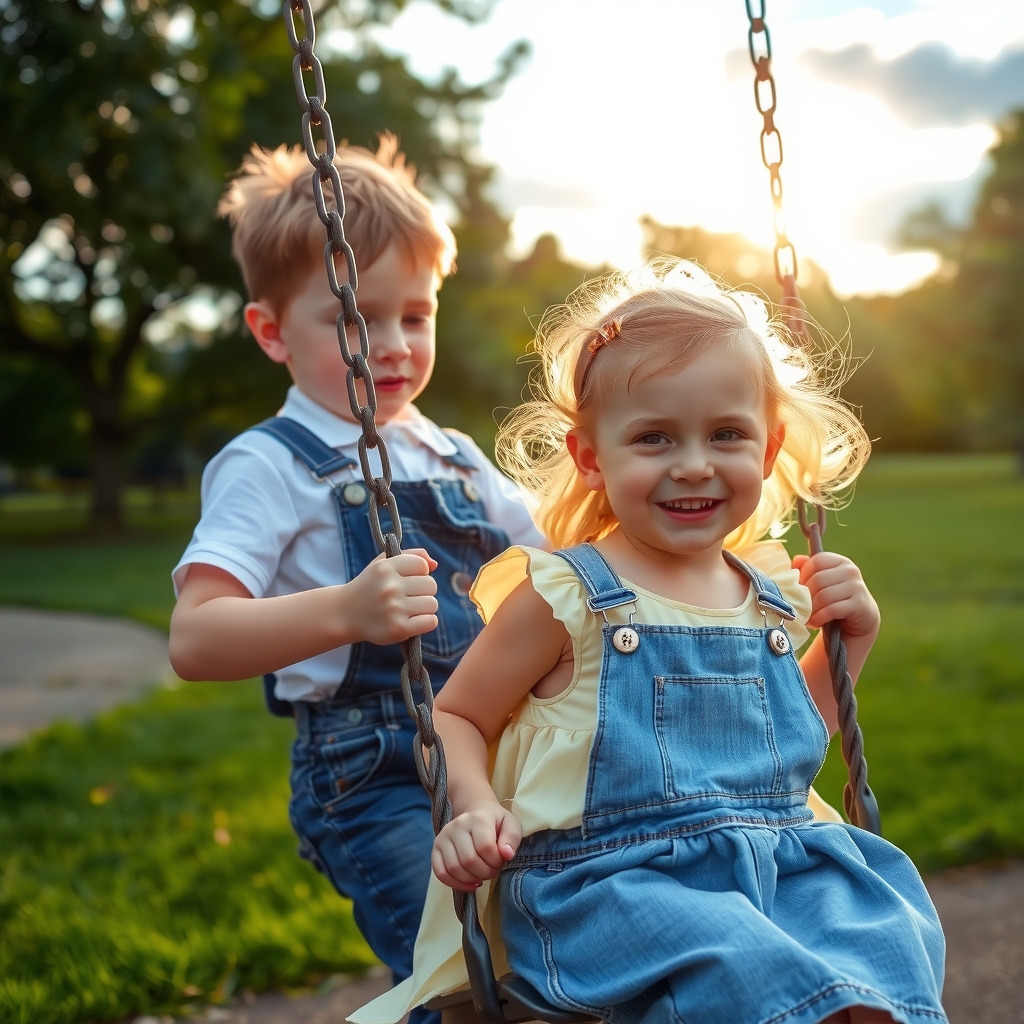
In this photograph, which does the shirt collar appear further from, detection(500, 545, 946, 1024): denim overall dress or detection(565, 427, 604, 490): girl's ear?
detection(500, 545, 946, 1024): denim overall dress

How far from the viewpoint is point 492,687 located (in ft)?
6.13

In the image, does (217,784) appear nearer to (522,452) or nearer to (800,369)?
(522,452)

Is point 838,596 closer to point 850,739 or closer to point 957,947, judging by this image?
point 850,739

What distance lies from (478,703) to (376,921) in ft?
2.08

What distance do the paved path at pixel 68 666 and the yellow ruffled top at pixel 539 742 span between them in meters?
4.44

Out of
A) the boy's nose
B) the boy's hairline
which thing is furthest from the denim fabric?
the boy's hairline

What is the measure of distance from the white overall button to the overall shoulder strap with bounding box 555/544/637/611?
4cm

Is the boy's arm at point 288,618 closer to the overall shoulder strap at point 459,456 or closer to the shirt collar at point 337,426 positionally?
the shirt collar at point 337,426

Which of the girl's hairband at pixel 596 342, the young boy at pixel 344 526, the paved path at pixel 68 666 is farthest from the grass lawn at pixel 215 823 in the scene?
the girl's hairband at pixel 596 342

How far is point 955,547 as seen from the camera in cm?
1481

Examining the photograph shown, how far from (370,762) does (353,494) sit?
497 millimetres

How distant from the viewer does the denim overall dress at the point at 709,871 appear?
1554 mm

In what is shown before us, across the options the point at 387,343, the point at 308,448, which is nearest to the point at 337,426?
the point at 308,448

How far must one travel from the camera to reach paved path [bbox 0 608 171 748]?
21.0ft
